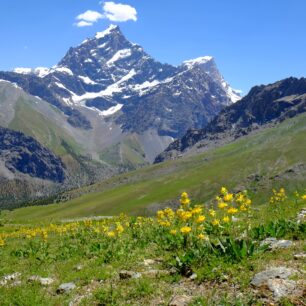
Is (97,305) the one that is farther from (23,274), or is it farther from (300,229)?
(300,229)

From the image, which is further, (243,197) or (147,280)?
(243,197)

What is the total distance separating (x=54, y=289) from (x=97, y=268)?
1743 mm

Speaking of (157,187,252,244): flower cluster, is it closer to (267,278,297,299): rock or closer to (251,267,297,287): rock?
(251,267,297,287): rock

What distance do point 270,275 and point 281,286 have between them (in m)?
0.64

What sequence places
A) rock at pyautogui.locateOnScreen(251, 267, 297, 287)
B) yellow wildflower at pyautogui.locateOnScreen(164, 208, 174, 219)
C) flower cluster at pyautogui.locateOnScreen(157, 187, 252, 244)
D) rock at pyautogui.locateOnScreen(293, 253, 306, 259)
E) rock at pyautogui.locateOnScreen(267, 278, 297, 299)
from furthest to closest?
yellow wildflower at pyautogui.locateOnScreen(164, 208, 174, 219) < flower cluster at pyautogui.locateOnScreen(157, 187, 252, 244) < rock at pyautogui.locateOnScreen(293, 253, 306, 259) < rock at pyautogui.locateOnScreen(251, 267, 297, 287) < rock at pyautogui.locateOnScreen(267, 278, 297, 299)

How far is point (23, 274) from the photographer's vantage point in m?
16.5

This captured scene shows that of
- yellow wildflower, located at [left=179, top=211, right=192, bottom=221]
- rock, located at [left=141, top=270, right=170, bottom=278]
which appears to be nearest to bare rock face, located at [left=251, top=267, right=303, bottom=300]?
rock, located at [left=141, top=270, right=170, bottom=278]

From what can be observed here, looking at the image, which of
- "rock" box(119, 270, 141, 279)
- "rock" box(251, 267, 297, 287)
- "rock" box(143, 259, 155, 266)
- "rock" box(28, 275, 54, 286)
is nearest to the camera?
"rock" box(251, 267, 297, 287)

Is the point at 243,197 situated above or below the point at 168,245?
above

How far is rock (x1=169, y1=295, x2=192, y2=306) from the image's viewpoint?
10984 mm

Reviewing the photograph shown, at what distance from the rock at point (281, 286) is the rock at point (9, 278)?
9.16m

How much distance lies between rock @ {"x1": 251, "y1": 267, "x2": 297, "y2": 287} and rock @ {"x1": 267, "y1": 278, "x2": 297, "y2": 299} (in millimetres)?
157

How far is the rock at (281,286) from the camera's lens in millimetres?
10219

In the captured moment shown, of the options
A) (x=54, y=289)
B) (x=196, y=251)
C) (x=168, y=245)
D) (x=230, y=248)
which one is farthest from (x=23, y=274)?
(x=230, y=248)
